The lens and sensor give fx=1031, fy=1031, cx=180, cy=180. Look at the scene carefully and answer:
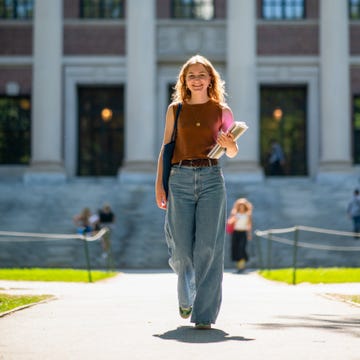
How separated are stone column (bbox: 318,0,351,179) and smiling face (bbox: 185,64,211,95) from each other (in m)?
30.3

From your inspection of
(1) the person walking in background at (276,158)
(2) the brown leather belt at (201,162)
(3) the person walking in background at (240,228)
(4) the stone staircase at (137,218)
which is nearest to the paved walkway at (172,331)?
(2) the brown leather belt at (201,162)

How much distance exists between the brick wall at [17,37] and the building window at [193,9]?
18.3 ft

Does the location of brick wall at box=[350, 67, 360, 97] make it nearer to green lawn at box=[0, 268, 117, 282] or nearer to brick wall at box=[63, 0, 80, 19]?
brick wall at box=[63, 0, 80, 19]

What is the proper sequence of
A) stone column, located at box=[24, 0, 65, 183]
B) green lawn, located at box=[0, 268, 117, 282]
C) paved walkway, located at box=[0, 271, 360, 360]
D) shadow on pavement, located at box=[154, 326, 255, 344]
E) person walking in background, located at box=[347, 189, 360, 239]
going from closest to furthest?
paved walkway, located at box=[0, 271, 360, 360] → shadow on pavement, located at box=[154, 326, 255, 344] → green lawn, located at box=[0, 268, 117, 282] → person walking in background, located at box=[347, 189, 360, 239] → stone column, located at box=[24, 0, 65, 183]

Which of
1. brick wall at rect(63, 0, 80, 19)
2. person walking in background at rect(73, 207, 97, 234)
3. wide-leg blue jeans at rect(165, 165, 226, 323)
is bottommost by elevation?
person walking in background at rect(73, 207, 97, 234)

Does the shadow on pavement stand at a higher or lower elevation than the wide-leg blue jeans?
lower

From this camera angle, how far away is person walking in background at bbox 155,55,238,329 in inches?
297

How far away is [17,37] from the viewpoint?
39000 millimetres

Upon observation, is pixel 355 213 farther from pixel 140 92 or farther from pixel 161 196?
pixel 161 196

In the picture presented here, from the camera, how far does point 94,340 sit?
6613 mm

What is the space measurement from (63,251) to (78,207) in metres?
5.87

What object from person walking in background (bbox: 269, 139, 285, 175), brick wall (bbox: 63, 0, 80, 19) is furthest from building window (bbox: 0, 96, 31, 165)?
person walking in background (bbox: 269, 139, 285, 175)

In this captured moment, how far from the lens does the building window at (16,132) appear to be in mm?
39500

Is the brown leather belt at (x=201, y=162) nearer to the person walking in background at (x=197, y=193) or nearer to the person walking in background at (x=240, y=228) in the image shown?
the person walking in background at (x=197, y=193)
